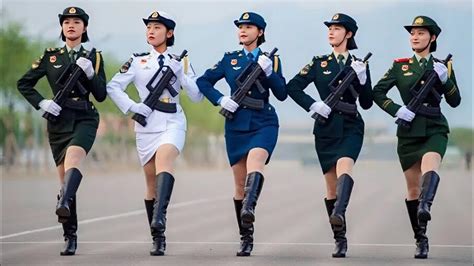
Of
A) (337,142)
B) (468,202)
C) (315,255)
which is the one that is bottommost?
(468,202)

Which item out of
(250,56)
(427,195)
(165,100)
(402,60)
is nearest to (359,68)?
(402,60)

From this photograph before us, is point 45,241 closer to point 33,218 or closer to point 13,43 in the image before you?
point 33,218

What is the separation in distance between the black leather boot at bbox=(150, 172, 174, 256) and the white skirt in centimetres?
34

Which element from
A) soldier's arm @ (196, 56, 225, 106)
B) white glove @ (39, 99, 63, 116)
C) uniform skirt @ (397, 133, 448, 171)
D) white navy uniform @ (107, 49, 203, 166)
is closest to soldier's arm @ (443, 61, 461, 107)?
uniform skirt @ (397, 133, 448, 171)

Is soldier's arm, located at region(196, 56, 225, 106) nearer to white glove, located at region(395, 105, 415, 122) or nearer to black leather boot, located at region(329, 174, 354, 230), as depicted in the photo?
black leather boot, located at region(329, 174, 354, 230)

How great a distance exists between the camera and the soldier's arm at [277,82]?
50.8 feet

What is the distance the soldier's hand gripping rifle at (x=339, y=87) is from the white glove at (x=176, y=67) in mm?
1506

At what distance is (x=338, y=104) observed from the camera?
50.8 ft

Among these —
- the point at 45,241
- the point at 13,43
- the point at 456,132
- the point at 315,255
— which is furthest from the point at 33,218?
the point at 456,132

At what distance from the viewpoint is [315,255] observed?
15.7m

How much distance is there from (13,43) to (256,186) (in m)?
52.5

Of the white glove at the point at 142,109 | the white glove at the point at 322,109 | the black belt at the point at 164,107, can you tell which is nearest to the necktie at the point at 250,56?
the white glove at the point at 322,109

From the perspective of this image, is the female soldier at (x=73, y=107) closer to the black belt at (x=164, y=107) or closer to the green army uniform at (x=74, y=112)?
the green army uniform at (x=74, y=112)

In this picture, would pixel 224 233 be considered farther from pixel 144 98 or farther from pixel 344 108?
pixel 344 108
